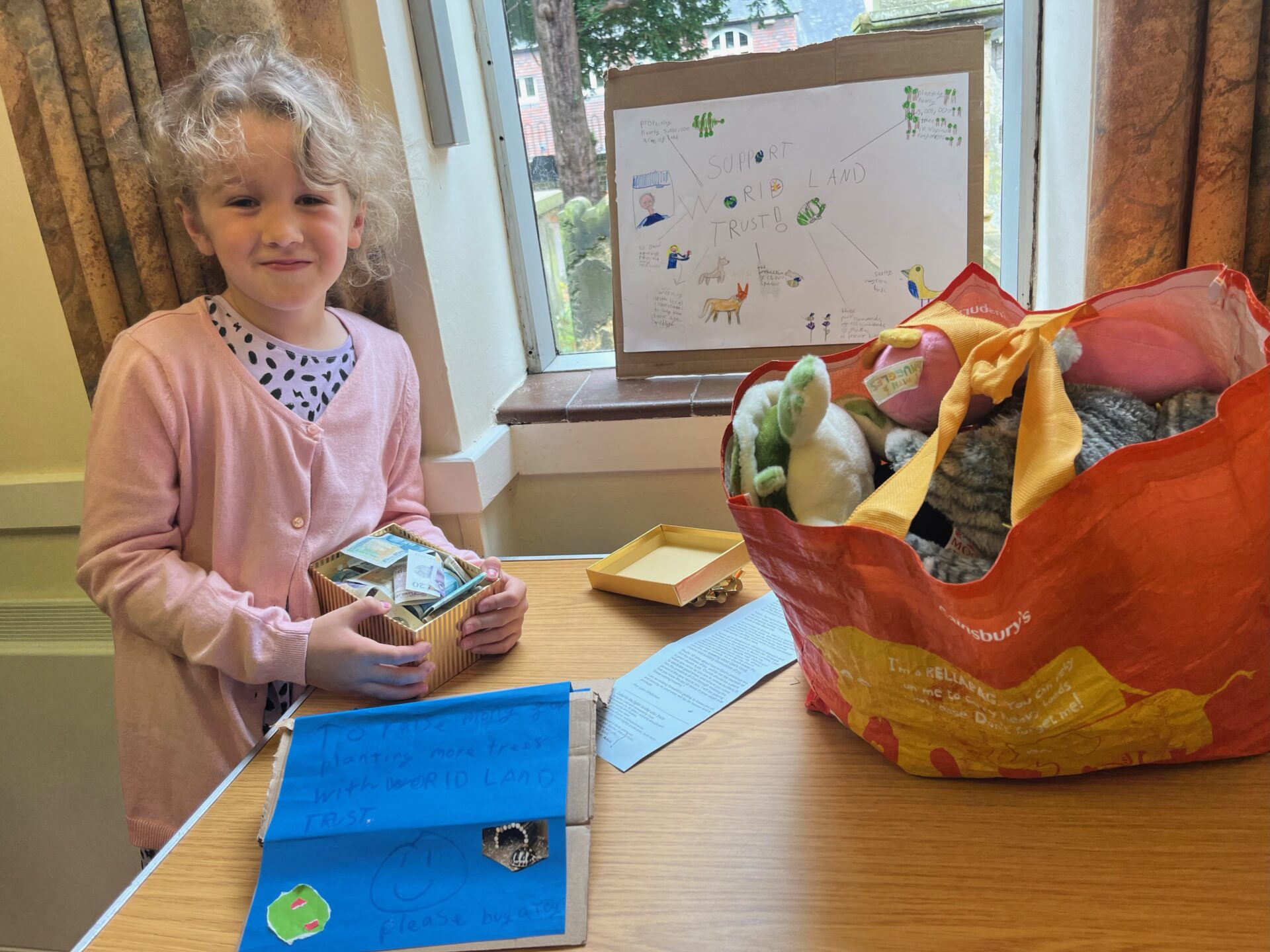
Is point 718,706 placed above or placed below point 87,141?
below

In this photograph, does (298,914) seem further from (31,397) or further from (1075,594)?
(31,397)

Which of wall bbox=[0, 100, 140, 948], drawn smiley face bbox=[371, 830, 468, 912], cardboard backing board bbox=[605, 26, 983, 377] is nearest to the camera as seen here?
drawn smiley face bbox=[371, 830, 468, 912]

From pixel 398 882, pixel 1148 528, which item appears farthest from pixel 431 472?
pixel 1148 528

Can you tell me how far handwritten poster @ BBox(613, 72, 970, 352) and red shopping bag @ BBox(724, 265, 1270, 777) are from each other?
23.6 inches

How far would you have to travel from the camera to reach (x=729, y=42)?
56.4 inches

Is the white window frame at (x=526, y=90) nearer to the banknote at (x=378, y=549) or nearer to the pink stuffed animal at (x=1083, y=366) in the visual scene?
the banknote at (x=378, y=549)

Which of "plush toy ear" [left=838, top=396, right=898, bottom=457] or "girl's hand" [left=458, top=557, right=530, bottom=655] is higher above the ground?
"plush toy ear" [left=838, top=396, right=898, bottom=457]

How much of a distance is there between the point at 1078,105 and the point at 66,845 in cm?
201

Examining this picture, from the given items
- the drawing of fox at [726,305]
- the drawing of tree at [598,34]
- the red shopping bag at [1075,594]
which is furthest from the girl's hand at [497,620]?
the drawing of tree at [598,34]

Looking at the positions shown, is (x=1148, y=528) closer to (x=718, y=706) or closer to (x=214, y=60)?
(x=718, y=706)

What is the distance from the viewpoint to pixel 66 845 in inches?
63.7

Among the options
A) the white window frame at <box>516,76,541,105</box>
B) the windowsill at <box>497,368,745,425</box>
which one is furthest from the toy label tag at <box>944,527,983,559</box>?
the white window frame at <box>516,76,541,105</box>

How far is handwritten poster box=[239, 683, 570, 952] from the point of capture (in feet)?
2.22

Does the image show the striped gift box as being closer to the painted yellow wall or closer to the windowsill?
the windowsill
